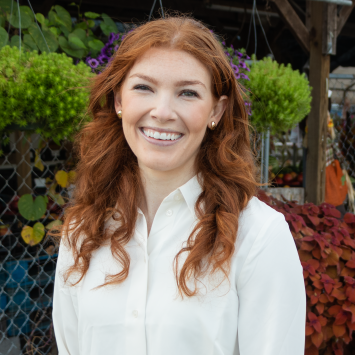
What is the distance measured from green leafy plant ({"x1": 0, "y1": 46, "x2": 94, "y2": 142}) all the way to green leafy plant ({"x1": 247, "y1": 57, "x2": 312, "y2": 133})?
82 centimetres

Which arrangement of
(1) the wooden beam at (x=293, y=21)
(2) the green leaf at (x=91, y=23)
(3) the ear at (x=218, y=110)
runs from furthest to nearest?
(1) the wooden beam at (x=293, y=21) → (2) the green leaf at (x=91, y=23) → (3) the ear at (x=218, y=110)

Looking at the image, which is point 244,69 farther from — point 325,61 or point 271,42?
point 271,42

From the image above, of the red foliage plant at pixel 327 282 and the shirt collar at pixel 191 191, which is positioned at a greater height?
the shirt collar at pixel 191 191

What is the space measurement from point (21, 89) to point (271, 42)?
373 centimetres

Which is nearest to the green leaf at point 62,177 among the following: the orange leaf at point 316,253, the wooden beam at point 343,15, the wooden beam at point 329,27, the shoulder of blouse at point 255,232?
the shoulder of blouse at point 255,232

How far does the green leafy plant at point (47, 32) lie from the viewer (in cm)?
172

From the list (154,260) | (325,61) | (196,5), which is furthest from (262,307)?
Answer: (196,5)

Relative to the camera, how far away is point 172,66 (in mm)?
995

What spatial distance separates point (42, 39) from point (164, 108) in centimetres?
112

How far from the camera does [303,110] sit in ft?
6.17

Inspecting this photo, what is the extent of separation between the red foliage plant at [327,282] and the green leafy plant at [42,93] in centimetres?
105

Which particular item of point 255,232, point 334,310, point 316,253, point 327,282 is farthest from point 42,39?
point 334,310

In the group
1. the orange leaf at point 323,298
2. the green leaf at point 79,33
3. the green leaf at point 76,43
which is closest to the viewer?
the orange leaf at point 323,298

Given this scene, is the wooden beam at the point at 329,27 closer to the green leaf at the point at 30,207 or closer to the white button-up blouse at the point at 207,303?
the white button-up blouse at the point at 207,303
